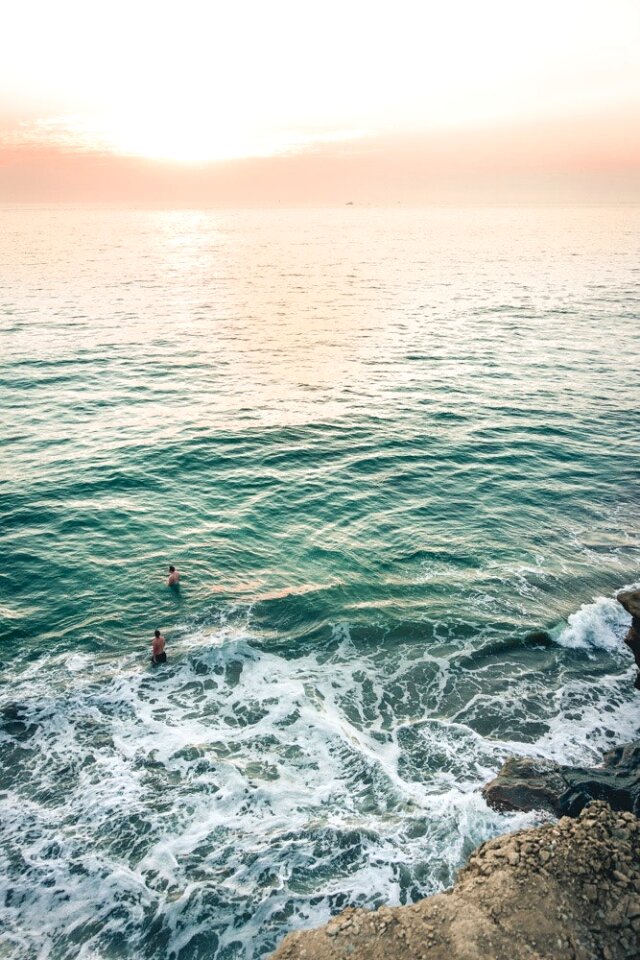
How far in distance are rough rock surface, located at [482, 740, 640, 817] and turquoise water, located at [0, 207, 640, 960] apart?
0.95 metres

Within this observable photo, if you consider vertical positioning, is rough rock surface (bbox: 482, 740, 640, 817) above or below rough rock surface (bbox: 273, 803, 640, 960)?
below

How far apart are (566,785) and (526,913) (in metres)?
6.18

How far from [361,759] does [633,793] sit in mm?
8278

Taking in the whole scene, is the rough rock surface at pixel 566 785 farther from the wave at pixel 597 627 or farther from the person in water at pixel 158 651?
the person in water at pixel 158 651

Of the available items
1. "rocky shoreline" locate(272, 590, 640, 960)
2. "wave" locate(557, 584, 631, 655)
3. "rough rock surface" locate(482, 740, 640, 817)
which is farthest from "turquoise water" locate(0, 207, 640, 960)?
"rocky shoreline" locate(272, 590, 640, 960)

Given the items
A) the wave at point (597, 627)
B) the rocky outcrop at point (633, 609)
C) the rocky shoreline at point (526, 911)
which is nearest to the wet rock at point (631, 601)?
the rocky outcrop at point (633, 609)

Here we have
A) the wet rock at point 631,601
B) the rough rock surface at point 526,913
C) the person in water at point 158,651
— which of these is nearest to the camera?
the rough rock surface at point 526,913

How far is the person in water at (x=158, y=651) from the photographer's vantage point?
23109 mm

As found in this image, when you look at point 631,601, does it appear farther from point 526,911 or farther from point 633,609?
point 526,911

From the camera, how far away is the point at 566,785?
1709 centimetres

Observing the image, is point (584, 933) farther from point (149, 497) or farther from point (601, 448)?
point (601, 448)

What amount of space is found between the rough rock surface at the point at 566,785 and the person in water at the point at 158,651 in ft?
43.5

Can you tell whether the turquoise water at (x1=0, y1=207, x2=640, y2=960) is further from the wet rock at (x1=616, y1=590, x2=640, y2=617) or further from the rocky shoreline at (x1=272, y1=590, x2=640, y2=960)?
the wet rock at (x1=616, y1=590, x2=640, y2=617)

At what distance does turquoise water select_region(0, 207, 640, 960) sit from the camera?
16.0 m
